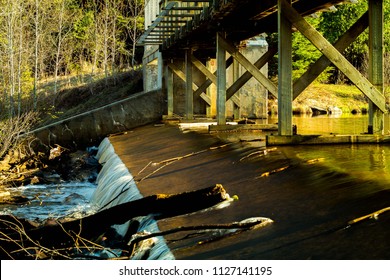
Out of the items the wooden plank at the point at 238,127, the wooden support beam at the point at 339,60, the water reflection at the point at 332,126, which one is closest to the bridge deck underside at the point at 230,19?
the wooden support beam at the point at 339,60

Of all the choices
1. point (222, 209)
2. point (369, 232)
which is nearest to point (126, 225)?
point (222, 209)

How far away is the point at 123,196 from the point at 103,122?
46.1 ft

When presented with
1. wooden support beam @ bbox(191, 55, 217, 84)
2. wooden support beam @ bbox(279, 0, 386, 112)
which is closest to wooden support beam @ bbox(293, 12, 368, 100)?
wooden support beam @ bbox(279, 0, 386, 112)

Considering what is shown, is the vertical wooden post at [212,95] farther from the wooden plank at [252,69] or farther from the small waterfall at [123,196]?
the wooden plank at [252,69]

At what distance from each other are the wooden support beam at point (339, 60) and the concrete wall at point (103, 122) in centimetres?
1279

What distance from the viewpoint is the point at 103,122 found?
2345 cm

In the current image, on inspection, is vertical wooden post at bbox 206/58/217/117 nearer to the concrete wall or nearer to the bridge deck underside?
the concrete wall

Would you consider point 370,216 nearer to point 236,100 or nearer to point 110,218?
point 110,218

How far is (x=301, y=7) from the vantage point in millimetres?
13086

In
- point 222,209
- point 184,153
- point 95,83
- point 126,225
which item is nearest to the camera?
point 222,209

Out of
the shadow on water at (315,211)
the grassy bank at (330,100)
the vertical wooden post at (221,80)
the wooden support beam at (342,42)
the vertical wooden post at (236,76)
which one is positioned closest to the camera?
the shadow on water at (315,211)

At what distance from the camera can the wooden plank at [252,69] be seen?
47.0ft
